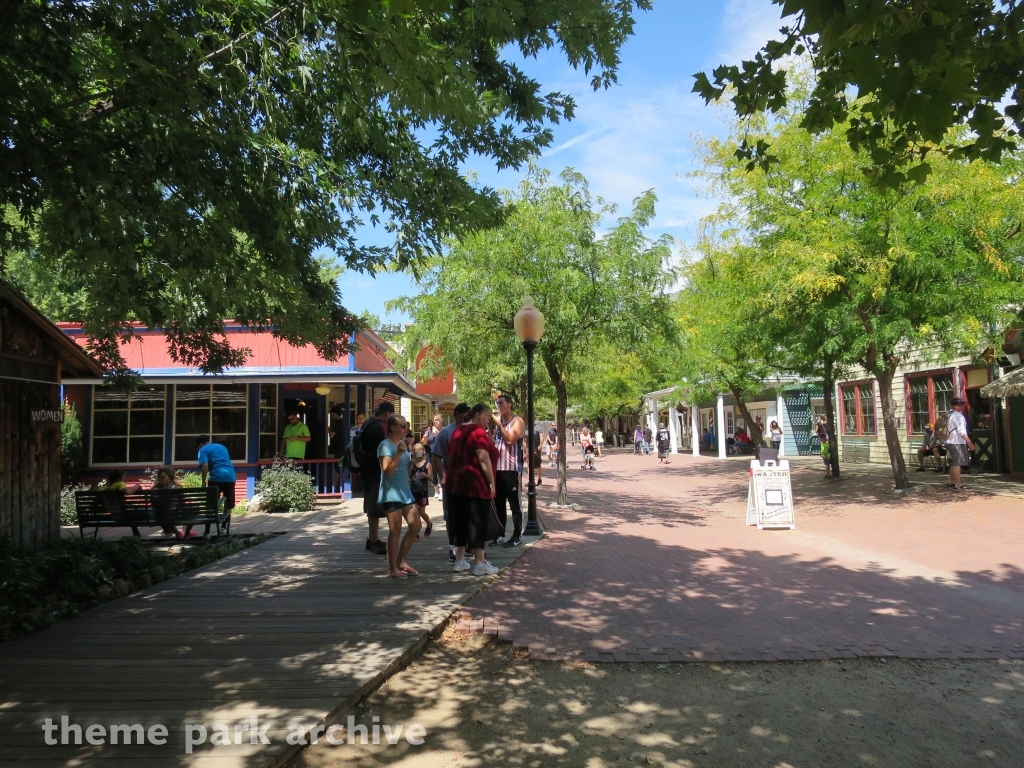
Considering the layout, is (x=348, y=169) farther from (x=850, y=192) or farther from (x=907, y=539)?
(x=850, y=192)

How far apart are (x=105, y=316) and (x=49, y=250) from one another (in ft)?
2.88

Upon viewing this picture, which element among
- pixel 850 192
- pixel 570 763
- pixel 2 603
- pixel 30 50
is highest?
pixel 850 192

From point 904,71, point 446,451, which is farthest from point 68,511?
point 904,71

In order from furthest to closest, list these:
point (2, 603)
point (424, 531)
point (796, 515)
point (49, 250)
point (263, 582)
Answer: point (796, 515)
point (424, 531)
point (49, 250)
point (263, 582)
point (2, 603)

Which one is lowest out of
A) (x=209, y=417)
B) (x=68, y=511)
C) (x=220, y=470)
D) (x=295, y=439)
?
(x=68, y=511)

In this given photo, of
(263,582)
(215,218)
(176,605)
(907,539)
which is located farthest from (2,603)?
(907,539)

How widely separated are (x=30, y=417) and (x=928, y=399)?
890 inches

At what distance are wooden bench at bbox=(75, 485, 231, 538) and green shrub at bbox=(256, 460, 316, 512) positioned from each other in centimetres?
409

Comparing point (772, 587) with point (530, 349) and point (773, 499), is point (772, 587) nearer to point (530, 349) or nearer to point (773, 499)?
point (773, 499)

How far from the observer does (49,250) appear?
7879mm

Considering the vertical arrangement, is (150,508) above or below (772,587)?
above

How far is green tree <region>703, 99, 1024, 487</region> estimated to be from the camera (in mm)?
12008

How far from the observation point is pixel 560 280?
13.1 metres

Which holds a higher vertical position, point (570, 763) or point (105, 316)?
point (105, 316)
